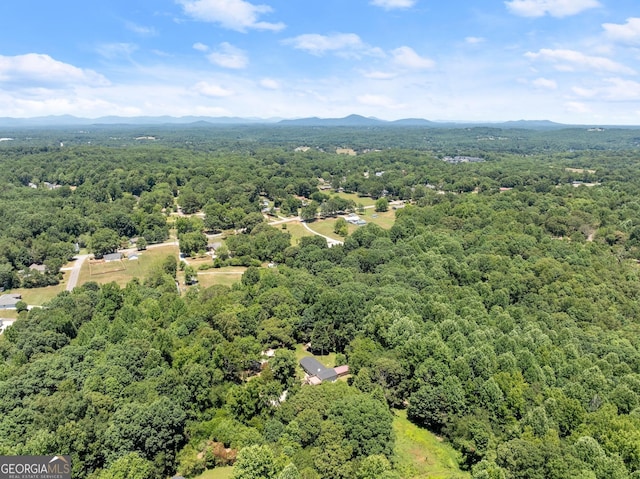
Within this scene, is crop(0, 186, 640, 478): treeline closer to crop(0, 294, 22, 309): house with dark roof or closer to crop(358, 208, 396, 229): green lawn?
crop(0, 294, 22, 309): house with dark roof

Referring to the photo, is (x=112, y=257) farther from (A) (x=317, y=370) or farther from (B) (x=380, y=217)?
(B) (x=380, y=217)

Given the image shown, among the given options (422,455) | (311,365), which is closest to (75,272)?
(311,365)

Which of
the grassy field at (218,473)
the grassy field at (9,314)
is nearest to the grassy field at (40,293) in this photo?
the grassy field at (9,314)

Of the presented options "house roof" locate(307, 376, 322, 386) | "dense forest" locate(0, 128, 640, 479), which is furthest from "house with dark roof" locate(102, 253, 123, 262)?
"house roof" locate(307, 376, 322, 386)

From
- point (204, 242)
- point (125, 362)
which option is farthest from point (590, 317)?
point (204, 242)

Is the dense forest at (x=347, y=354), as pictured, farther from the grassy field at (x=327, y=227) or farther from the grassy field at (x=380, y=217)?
the grassy field at (x=380, y=217)

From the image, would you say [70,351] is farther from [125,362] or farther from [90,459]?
[90,459]

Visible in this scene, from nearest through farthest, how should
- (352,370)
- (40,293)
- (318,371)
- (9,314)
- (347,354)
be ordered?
1. (352,370)
2. (318,371)
3. (347,354)
4. (9,314)
5. (40,293)
